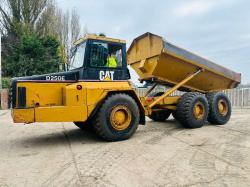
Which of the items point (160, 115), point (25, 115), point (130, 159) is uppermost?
point (25, 115)

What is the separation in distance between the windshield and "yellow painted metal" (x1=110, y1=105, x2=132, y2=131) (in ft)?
4.36

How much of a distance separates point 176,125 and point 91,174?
17.5 ft

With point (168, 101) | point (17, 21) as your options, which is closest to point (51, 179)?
point (168, 101)

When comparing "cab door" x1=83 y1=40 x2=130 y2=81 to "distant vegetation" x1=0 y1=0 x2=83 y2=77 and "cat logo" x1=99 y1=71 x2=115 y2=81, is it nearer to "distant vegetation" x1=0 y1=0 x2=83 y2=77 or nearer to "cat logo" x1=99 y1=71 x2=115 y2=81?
"cat logo" x1=99 y1=71 x2=115 y2=81

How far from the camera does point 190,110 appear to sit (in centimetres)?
873

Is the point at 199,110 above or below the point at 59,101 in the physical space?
below

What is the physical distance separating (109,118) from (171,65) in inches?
114

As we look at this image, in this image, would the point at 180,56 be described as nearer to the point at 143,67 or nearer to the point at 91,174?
the point at 143,67

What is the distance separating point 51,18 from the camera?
29250mm

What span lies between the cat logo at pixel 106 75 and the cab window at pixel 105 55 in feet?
0.55

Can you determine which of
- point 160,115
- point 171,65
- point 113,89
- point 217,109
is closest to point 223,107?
point 217,109

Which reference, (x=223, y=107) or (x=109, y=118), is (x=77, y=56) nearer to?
(x=109, y=118)

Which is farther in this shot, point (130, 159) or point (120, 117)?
point (120, 117)

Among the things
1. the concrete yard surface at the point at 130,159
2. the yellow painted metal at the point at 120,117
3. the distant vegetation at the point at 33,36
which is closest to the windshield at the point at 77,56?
the yellow painted metal at the point at 120,117
